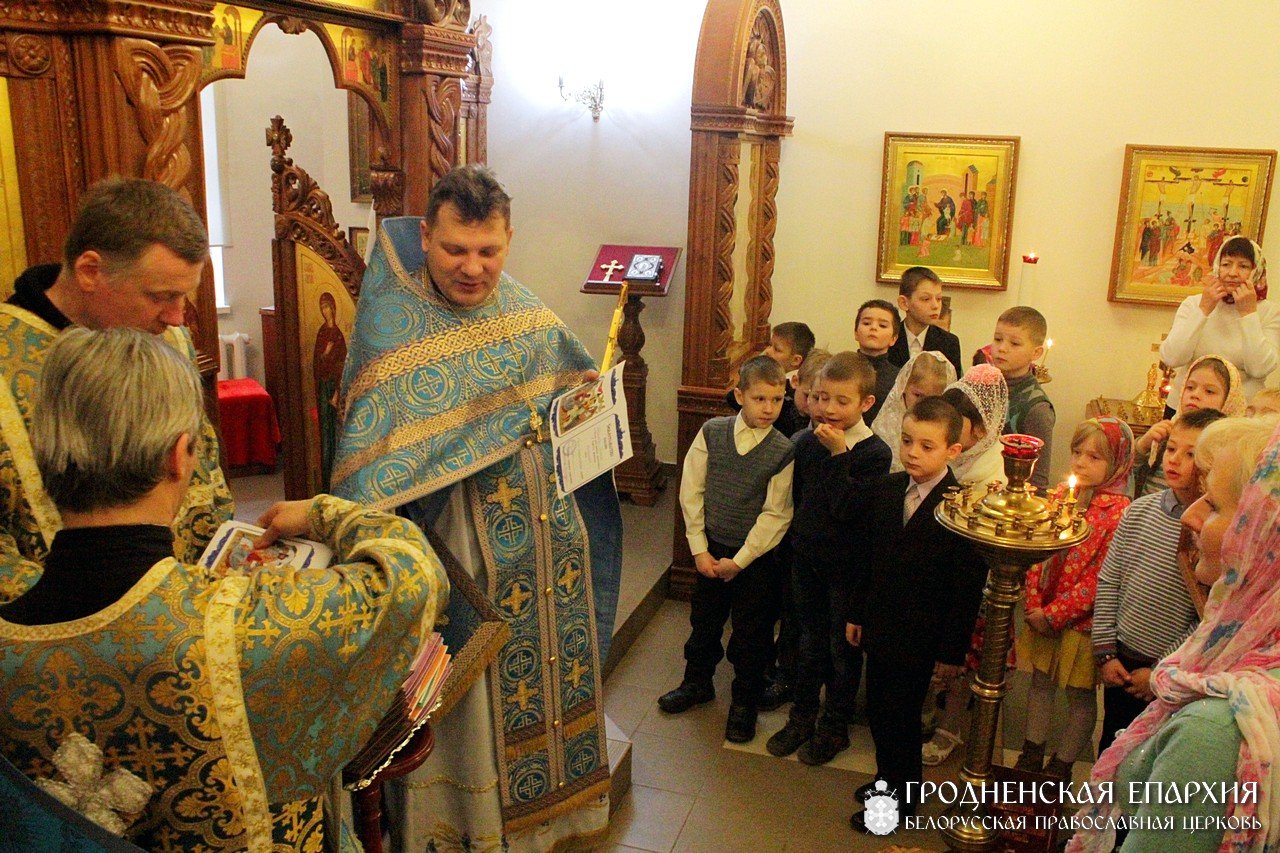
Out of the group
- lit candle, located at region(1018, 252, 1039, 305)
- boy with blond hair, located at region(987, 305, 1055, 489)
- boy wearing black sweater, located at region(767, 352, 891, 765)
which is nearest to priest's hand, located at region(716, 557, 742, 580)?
boy wearing black sweater, located at region(767, 352, 891, 765)

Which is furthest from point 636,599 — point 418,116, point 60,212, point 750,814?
point 60,212

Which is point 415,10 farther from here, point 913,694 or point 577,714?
point 913,694

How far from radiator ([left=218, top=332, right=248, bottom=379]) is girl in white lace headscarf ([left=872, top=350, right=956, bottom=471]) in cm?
545

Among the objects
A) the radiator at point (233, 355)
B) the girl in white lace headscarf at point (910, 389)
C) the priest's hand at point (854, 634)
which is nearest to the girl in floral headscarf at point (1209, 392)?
the girl in white lace headscarf at point (910, 389)

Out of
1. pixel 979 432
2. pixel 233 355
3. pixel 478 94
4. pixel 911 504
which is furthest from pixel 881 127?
pixel 233 355

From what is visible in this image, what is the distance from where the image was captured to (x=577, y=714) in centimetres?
317

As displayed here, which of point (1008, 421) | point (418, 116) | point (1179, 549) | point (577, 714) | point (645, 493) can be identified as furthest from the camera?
point (645, 493)

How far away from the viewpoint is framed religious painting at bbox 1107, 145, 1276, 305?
6180 mm

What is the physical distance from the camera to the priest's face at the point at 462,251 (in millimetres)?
2639

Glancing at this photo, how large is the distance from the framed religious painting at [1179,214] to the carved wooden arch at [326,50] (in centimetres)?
477

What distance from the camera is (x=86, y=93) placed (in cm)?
226

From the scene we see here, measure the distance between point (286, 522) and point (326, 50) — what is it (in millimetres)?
1965

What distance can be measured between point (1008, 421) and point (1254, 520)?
2.92 meters

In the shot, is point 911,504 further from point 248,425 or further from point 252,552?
point 248,425
